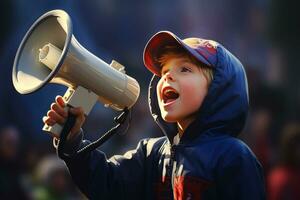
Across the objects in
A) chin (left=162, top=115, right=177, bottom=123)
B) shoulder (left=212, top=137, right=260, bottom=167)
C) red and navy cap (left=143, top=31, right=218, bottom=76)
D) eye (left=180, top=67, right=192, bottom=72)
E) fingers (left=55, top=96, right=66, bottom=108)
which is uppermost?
red and navy cap (left=143, top=31, right=218, bottom=76)

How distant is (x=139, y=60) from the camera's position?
8.49 m

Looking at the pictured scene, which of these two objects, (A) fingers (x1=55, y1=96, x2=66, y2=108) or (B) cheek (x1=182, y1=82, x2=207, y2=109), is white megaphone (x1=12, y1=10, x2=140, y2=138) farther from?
(B) cheek (x1=182, y1=82, x2=207, y2=109)

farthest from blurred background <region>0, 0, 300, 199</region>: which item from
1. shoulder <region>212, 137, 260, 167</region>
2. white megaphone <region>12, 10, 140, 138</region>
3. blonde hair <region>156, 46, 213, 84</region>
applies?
shoulder <region>212, 137, 260, 167</region>

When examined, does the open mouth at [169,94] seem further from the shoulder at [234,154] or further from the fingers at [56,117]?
the fingers at [56,117]

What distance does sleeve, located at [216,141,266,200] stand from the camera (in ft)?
12.2

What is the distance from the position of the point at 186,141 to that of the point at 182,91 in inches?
8.4

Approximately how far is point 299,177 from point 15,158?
6.94 feet

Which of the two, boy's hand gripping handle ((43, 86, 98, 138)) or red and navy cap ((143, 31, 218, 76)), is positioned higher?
red and navy cap ((143, 31, 218, 76))

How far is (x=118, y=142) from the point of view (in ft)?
27.3

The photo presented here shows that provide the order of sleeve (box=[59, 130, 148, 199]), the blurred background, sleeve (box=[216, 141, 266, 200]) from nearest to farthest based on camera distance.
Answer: sleeve (box=[216, 141, 266, 200]) → sleeve (box=[59, 130, 148, 199]) → the blurred background

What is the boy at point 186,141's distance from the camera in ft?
12.3

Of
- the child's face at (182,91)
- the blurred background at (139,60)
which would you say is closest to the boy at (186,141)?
the child's face at (182,91)

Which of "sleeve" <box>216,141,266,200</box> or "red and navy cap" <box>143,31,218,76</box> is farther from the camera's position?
"red and navy cap" <box>143,31,218,76</box>

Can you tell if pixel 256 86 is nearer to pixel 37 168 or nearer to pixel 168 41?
pixel 37 168
